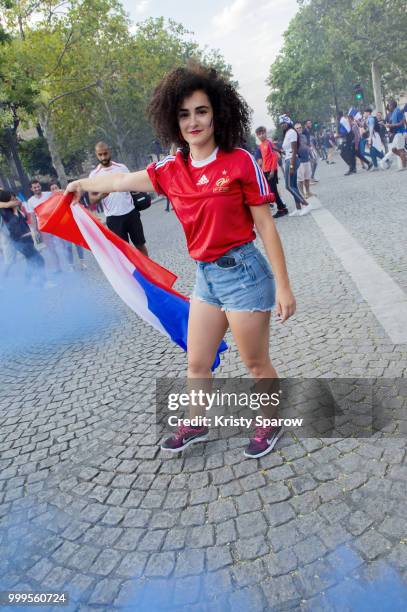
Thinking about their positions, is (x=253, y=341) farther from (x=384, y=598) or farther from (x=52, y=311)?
(x=52, y=311)

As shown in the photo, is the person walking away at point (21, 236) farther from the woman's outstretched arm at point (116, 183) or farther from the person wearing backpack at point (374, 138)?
the person wearing backpack at point (374, 138)

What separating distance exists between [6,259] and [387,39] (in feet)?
127

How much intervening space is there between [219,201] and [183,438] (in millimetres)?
1521

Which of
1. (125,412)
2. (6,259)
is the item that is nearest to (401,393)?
(125,412)

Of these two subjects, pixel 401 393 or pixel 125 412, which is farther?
pixel 125 412

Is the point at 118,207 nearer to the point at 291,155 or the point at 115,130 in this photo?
the point at 291,155

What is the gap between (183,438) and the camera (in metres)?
3.01

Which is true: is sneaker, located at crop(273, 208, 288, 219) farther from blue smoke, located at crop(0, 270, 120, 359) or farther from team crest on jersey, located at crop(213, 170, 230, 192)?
team crest on jersey, located at crop(213, 170, 230, 192)

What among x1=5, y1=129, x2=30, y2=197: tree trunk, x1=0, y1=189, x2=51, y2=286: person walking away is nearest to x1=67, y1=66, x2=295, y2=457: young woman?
x1=0, y1=189, x2=51, y2=286: person walking away

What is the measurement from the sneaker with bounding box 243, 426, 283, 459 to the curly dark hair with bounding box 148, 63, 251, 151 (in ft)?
5.34

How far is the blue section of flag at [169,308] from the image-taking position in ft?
11.0

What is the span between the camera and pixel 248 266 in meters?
2.48

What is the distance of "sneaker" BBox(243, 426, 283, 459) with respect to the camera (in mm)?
2807

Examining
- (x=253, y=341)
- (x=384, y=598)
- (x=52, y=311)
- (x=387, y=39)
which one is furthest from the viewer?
(x=387, y=39)
